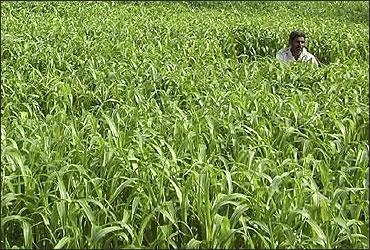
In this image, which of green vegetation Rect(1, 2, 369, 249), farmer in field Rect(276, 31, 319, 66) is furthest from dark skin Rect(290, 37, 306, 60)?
green vegetation Rect(1, 2, 369, 249)

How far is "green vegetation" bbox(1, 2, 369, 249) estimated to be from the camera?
269cm

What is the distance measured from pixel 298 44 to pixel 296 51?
0.11 metres

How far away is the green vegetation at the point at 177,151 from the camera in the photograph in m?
2.69

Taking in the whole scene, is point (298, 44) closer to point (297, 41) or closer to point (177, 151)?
point (297, 41)

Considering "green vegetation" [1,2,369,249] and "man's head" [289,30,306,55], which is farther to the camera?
"man's head" [289,30,306,55]

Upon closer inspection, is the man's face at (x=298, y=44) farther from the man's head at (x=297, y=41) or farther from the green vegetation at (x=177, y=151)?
the green vegetation at (x=177, y=151)

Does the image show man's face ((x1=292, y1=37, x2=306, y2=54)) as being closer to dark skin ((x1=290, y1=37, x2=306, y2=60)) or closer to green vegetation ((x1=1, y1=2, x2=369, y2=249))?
dark skin ((x1=290, y1=37, x2=306, y2=60))

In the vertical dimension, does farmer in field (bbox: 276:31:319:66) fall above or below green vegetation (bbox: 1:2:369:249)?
above

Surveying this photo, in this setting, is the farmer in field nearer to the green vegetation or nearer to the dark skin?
the dark skin

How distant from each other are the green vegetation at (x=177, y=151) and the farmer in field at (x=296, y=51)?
772mm

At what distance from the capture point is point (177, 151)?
3.48 m

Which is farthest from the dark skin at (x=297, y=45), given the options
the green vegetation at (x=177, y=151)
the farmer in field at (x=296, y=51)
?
the green vegetation at (x=177, y=151)

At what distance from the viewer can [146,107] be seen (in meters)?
4.40

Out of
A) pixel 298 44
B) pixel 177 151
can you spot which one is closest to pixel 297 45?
pixel 298 44
